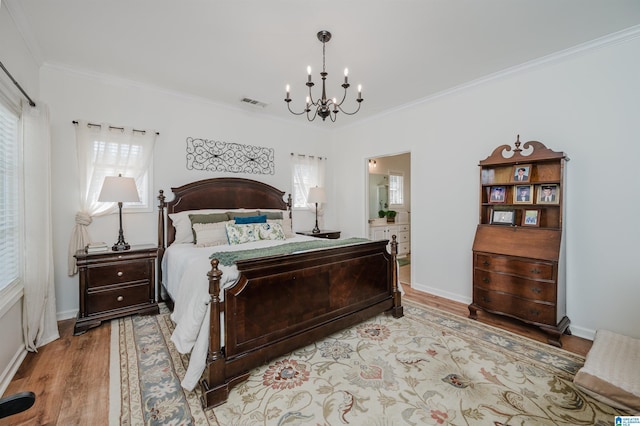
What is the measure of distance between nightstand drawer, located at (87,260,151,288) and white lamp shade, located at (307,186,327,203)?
2.55 meters

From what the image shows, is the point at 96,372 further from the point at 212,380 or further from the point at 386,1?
the point at 386,1

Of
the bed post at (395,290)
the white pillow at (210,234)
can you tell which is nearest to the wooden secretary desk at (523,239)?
the bed post at (395,290)

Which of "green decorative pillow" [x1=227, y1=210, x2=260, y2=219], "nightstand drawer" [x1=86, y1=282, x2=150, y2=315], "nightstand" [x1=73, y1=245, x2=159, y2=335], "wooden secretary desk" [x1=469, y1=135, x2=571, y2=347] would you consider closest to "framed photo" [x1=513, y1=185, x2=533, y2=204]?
"wooden secretary desk" [x1=469, y1=135, x2=571, y2=347]

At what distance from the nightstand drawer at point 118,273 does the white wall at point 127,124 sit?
552 millimetres

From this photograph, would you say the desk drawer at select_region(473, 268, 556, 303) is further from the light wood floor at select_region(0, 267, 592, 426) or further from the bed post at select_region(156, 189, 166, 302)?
the bed post at select_region(156, 189, 166, 302)

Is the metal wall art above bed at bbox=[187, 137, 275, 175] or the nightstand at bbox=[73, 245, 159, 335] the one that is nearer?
the nightstand at bbox=[73, 245, 159, 335]

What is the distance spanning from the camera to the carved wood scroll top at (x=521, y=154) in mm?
2682

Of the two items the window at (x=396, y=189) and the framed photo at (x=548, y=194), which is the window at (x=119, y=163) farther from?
the window at (x=396, y=189)

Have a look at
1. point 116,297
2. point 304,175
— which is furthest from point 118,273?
point 304,175

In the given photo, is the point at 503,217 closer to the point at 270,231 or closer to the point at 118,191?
the point at 270,231

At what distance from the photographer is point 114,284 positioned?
2.91m

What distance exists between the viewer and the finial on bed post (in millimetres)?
1777

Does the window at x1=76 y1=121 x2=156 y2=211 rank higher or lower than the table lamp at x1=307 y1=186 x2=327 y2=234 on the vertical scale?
higher

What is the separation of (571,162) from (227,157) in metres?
4.06
